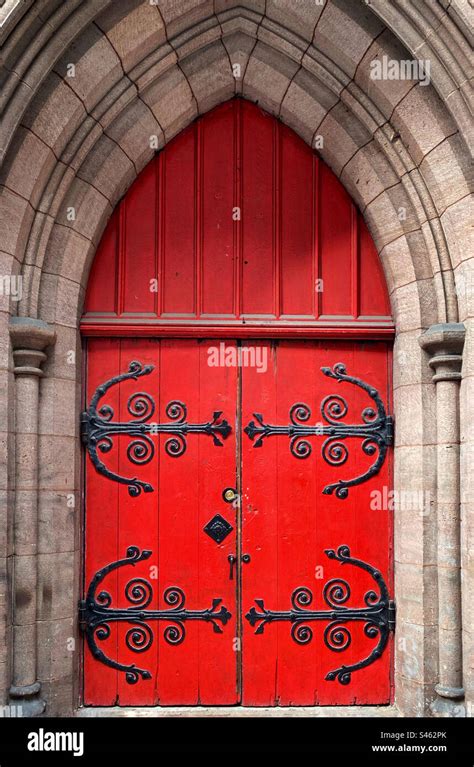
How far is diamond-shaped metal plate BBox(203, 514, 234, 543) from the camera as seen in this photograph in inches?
157

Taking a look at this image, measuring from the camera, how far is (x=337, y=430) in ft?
13.3

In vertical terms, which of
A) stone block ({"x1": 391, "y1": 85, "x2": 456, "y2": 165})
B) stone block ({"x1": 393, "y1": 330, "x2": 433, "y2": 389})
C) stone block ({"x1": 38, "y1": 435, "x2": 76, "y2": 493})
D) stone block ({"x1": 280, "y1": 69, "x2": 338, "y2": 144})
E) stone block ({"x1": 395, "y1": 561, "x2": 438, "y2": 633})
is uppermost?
stone block ({"x1": 280, "y1": 69, "x2": 338, "y2": 144})

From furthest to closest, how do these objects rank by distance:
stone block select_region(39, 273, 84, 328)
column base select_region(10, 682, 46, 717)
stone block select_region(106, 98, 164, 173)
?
stone block select_region(106, 98, 164, 173), stone block select_region(39, 273, 84, 328), column base select_region(10, 682, 46, 717)

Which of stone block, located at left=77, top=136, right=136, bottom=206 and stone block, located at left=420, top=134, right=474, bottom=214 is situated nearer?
stone block, located at left=420, top=134, right=474, bottom=214

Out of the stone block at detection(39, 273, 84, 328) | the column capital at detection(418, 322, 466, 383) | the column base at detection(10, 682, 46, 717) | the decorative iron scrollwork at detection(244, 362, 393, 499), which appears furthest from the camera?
the decorative iron scrollwork at detection(244, 362, 393, 499)

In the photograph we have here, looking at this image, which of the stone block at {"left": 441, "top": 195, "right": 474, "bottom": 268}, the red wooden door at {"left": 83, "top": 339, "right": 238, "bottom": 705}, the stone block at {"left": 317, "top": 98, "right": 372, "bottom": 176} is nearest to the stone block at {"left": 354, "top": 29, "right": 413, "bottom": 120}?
the stone block at {"left": 317, "top": 98, "right": 372, "bottom": 176}

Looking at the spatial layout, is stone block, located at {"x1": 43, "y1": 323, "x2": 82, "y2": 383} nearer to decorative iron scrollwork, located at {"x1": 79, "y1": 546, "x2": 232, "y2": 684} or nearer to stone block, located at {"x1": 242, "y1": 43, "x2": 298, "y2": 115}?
decorative iron scrollwork, located at {"x1": 79, "y1": 546, "x2": 232, "y2": 684}

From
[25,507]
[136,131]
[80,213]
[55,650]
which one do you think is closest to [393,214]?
Result: [136,131]

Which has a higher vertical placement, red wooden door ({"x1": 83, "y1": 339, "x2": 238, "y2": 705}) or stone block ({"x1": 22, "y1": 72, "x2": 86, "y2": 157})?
stone block ({"x1": 22, "y1": 72, "x2": 86, "y2": 157})

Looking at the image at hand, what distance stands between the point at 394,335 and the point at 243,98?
156 cm

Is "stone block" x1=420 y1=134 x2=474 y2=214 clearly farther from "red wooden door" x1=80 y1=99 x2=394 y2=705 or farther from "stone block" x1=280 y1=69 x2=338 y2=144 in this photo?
"stone block" x1=280 y1=69 x2=338 y2=144

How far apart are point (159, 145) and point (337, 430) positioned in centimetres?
184

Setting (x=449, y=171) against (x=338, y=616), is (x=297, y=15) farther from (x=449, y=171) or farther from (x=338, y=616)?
(x=338, y=616)

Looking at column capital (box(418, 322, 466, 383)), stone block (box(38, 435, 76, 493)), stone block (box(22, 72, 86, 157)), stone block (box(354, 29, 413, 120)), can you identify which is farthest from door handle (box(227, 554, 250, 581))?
stone block (box(354, 29, 413, 120))
